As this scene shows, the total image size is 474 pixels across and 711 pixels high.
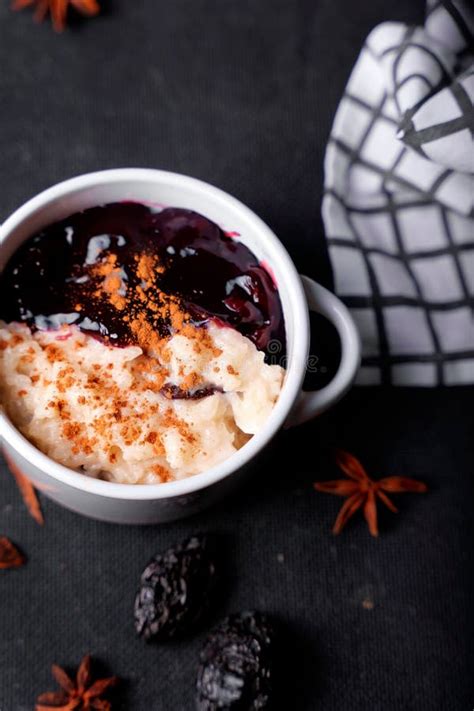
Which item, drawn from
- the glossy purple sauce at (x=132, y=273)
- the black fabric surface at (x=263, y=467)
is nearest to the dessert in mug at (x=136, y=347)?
the glossy purple sauce at (x=132, y=273)

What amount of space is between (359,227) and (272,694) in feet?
2.74

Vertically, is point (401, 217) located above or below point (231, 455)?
above

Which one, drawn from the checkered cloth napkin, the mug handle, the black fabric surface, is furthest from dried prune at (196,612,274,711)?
the checkered cloth napkin

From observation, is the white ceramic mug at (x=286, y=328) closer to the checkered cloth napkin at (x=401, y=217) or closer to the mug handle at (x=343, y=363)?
the mug handle at (x=343, y=363)

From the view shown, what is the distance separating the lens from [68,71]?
5.50ft

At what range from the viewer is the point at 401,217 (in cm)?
165

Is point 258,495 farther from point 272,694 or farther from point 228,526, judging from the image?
point 272,694

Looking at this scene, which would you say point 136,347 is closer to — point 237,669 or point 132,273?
point 132,273

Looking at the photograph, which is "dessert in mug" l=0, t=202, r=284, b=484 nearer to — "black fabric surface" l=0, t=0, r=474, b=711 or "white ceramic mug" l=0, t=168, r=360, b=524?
"white ceramic mug" l=0, t=168, r=360, b=524

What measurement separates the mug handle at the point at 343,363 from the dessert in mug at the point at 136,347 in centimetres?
9

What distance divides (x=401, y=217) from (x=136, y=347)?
65cm

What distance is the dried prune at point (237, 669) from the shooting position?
1.41 metres

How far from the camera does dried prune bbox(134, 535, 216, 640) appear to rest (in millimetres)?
1444

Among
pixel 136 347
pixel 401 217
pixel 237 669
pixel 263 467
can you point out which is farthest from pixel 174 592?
pixel 401 217
